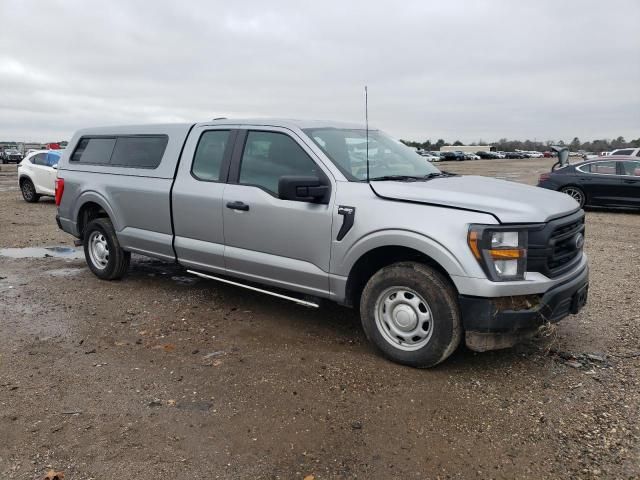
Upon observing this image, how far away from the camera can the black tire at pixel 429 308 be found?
384cm

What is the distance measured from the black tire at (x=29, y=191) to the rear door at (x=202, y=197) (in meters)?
11.9

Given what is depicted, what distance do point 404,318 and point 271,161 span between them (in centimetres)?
186

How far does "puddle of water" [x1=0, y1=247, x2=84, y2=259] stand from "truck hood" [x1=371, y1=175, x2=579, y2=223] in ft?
19.4

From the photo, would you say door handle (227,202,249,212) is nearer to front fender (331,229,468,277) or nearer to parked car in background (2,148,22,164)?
front fender (331,229,468,277)

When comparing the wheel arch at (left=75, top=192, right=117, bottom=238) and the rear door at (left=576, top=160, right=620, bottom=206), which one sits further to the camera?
the rear door at (left=576, top=160, right=620, bottom=206)

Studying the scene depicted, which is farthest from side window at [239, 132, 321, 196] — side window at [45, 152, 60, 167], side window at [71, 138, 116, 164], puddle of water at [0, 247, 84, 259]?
side window at [45, 152, 60, 167]

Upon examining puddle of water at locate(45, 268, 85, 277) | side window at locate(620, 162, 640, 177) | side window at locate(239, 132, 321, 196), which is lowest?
puddle of water at locate(45, 268, 85, 277)

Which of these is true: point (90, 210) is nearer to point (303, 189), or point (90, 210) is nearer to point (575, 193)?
point (303, 189)

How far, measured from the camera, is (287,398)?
145 inches

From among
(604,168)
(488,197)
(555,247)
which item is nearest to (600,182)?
(604,168)

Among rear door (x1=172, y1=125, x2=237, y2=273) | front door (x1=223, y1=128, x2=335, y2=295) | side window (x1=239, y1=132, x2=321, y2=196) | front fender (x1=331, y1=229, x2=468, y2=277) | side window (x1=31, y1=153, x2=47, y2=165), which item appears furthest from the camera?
side window (x1=31, y1=153, x2=47, y2=165)

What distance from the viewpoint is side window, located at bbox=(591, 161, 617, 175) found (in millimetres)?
13531

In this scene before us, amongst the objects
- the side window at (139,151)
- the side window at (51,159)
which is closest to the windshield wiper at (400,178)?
the side window at (139,151)

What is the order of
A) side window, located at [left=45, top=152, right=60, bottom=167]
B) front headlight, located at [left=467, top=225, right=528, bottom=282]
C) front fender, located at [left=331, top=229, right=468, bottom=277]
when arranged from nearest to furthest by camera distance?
front headlight, located at [left=467, top=225, right=528, bottom=282], front fender, located at [left=331, top=229, right=468, bottom=277], side window, located at [left=45, top=152, right=60, bottom=167]
